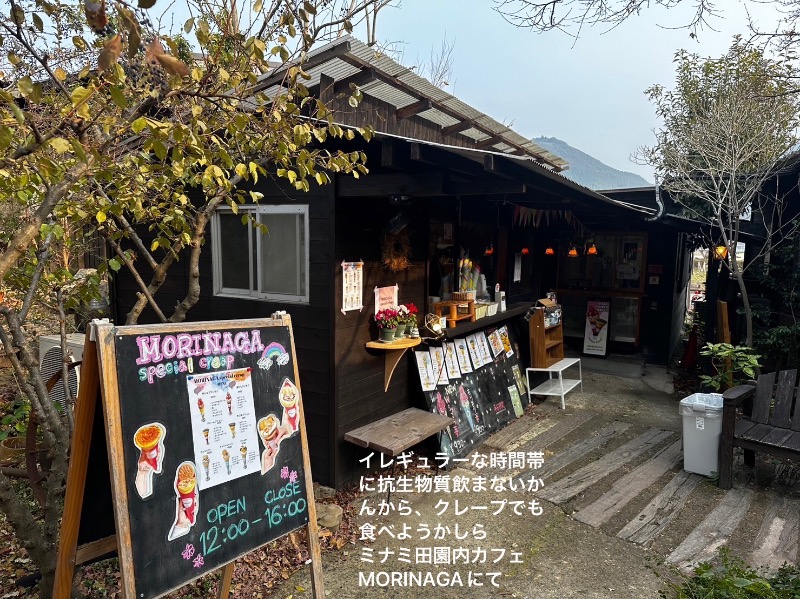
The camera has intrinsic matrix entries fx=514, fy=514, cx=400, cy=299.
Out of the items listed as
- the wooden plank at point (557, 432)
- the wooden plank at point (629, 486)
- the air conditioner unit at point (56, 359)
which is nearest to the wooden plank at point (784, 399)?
the wooden plank at point (629, 486)

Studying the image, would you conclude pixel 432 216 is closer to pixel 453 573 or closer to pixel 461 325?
pixel 461 325

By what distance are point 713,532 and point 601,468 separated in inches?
53.7

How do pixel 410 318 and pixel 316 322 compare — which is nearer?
pixel 316 322

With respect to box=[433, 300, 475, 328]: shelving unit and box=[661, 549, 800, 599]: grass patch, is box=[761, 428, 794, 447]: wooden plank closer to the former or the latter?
box=[661, 549, 800, 599]: grass patch

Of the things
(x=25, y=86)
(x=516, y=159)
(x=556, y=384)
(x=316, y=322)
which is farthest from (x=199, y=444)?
(x=556, y=384)

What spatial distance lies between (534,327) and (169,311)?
5.10m

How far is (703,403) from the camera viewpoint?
5.34 m

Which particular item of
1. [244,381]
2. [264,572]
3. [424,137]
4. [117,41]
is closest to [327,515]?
[264,572]

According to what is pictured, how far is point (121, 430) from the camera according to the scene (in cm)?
218

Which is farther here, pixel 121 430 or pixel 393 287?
pixel 393 287

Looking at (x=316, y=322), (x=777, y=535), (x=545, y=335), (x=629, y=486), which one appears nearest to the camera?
(x=777, y=535)

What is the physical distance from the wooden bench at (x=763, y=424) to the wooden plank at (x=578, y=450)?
4.65ft

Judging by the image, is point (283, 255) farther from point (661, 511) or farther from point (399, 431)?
point (661, 511)

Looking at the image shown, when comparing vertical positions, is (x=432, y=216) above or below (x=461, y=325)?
above
